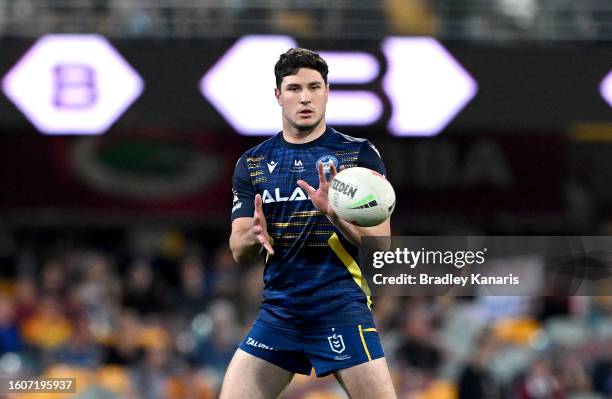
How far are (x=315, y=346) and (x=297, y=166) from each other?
852 millimetres

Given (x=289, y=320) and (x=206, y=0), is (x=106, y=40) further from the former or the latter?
(x=289, y=320)

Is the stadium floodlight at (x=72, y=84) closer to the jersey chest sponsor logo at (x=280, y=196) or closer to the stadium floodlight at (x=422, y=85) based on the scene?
the stadium floodlight at (x=422, y=85)

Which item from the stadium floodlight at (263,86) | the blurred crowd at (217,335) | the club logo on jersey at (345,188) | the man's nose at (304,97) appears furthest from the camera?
the stadium floodlight at (263,86)

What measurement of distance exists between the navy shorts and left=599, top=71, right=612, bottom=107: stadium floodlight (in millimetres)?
7975

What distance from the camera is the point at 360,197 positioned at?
5480mm

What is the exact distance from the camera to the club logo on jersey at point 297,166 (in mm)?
5891

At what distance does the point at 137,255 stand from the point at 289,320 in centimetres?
1065

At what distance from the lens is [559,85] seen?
Result: 43.8 ft

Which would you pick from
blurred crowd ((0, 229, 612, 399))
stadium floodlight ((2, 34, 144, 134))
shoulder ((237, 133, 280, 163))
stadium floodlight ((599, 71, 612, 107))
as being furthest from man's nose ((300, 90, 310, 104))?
stadium floodlight ((599, 71, 612, 107))

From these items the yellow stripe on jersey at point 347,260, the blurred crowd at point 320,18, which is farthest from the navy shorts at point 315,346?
the blurred crowd at point 320,18

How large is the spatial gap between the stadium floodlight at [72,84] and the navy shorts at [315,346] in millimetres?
7521

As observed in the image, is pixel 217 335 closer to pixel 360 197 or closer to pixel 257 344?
pixel 257 344

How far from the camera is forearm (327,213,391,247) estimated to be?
18.3ft

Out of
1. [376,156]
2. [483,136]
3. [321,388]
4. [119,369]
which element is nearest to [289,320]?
[376,156]
